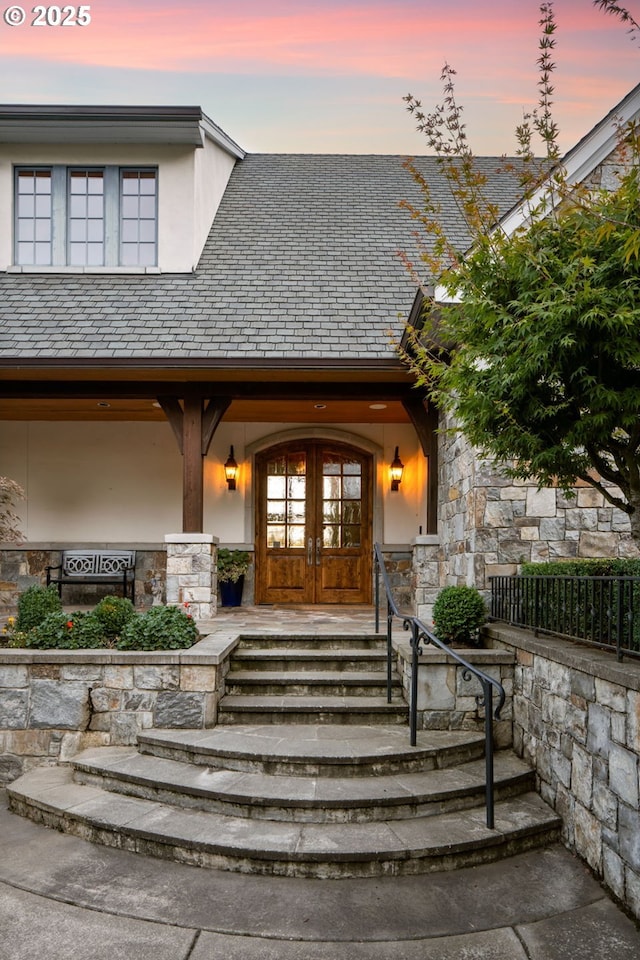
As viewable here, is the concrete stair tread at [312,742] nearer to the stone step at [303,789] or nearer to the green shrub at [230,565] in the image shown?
the stone step at [303,789]

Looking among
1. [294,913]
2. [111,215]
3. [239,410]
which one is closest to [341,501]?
[239,410]

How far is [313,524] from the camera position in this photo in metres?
9.10

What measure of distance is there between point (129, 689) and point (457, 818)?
7.99ft

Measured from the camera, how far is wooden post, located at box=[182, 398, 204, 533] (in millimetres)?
7070

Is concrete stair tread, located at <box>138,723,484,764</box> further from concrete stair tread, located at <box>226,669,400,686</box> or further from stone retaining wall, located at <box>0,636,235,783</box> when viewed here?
concrete stair tread, located at <box>226,669,400,686</box>

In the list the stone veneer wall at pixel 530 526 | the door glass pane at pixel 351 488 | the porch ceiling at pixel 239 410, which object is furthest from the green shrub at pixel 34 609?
the door glass pane at pixel 351 488

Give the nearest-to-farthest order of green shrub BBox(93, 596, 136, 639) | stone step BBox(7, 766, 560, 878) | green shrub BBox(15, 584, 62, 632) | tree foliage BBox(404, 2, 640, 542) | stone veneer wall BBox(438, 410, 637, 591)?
tree foliage BBox(404, 2, 640, 542) → stone step BBox(7, 766, 560, 878) → green shrub BBox(93, 596, 136, 639) → green shrub BBox(15, 584, 62, 632) → stone veneer wall BBox(438, 410, 637, 591)

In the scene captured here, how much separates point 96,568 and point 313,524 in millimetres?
2959

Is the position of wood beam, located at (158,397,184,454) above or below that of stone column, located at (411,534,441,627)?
above

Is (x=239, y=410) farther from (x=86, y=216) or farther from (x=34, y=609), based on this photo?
(x=34, y=609)

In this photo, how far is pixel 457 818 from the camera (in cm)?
370

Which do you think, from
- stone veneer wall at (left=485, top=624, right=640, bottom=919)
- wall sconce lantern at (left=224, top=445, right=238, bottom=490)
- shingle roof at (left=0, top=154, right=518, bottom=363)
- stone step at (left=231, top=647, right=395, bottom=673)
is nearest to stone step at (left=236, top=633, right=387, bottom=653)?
stone step at (left=231, top=647, right=395, bottom=673)

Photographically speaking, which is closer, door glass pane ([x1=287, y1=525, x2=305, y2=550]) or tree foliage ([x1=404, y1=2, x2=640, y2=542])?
tree foliage ([x1=404, y1=2, x2=640, y2=542])

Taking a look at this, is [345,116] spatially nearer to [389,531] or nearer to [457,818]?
[389,531]
